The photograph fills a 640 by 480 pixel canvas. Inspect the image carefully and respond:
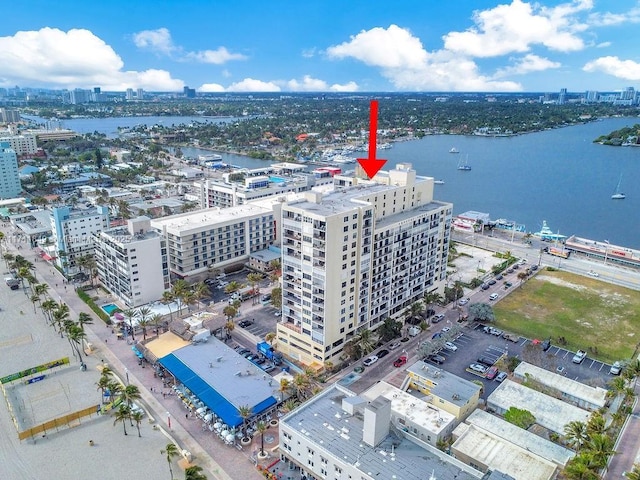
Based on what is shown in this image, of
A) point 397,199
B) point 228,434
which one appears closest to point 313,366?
point 228,434

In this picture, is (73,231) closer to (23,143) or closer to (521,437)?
(521,437)

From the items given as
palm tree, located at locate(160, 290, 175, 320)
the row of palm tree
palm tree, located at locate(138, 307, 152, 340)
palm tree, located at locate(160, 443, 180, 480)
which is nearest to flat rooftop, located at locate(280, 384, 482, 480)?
palm tree, located at locate(160, 443, 180, 480)

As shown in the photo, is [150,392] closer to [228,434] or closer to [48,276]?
[228,434]

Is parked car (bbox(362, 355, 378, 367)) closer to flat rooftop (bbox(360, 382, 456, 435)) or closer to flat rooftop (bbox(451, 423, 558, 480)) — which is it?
flat rooftop (bbox(360, 382, 456, 435))

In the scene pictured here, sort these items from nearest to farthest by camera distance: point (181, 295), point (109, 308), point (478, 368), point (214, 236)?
point (478, 368)
point (181, 295)
point (109, 308)
point (214, 236)

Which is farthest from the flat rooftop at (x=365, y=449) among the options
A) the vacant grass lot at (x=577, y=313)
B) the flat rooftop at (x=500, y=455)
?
the vacant grass lot at (x=577, y=313)

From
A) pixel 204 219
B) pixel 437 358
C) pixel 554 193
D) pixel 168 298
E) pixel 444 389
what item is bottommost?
pixel 437 358

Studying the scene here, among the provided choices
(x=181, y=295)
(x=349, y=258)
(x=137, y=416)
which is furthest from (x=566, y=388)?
(x=181, y=295)

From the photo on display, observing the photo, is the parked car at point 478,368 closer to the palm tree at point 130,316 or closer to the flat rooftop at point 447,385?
the flat rooftop at point 447,385
